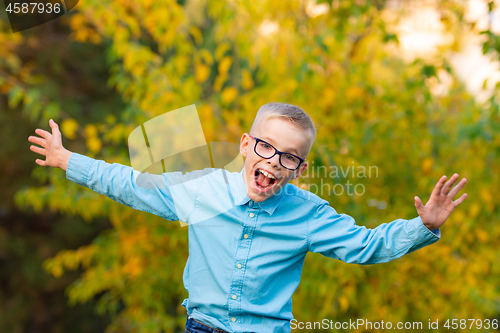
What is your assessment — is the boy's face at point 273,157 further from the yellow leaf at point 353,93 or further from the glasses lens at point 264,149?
the yellow leaf at point 353,93

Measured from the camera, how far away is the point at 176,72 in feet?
10.7

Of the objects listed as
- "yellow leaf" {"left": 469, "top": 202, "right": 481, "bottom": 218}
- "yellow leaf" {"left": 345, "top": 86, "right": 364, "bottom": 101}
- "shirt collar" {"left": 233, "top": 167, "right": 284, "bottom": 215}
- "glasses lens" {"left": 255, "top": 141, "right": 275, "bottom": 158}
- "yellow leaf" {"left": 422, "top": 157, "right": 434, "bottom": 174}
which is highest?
"yellow leaf" {"left": 345, "top": 86, "right": 364, "bottom": 101}

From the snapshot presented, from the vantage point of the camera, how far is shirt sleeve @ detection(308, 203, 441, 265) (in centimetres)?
122

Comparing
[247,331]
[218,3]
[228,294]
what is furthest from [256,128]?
[218,3]

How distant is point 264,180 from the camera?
4.44ft

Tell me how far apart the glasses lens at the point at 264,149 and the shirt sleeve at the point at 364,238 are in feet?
0.81

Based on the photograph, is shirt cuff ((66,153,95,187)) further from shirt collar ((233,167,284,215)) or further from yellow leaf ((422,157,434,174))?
yellow leaf ((422,157,434,174))

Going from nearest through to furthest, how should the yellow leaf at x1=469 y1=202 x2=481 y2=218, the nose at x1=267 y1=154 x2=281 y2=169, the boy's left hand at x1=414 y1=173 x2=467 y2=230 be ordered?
the boy's left hand at x1=414 y1=173 x2=467 y2=230
the nose at x1=267 y1=154 x2=281 y2=169
the yellow leaf at x1=469 y1=202 x2=481 y2=218

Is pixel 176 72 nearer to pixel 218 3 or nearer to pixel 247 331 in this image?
pixel 218 3

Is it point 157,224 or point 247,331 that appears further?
point 157,224

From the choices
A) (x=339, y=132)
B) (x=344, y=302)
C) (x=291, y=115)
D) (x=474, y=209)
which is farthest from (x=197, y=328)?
(x=474, y=209)

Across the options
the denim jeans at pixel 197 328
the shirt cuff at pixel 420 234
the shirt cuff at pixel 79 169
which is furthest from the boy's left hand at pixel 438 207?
the shirt cuff at pixel 79 169

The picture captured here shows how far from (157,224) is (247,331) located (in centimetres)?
214

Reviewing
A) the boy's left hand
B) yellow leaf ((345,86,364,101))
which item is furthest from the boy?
yellow leaf ((345,86,364,101))
